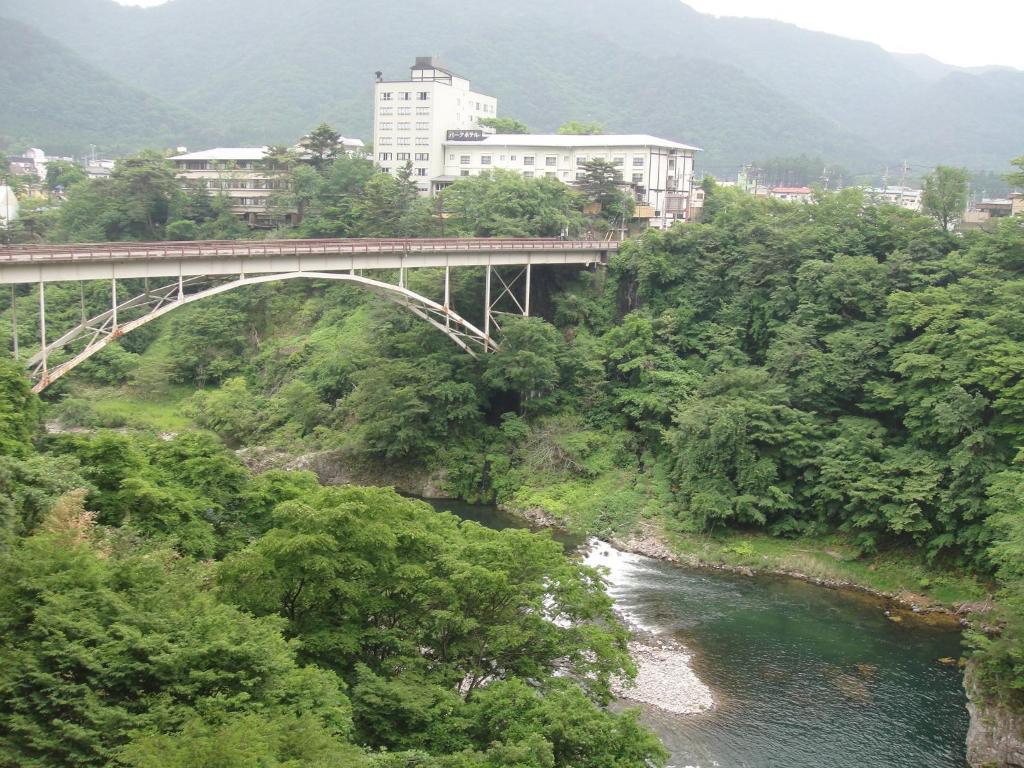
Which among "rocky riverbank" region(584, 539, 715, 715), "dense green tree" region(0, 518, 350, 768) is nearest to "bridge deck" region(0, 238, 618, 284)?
"dense green tree" region(0, 518, 350, 768)

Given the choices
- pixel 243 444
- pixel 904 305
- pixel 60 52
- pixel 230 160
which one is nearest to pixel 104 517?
pixel 243 444

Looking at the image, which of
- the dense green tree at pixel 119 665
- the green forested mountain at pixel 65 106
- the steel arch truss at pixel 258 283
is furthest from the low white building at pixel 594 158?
the green forested mountain at pixel 65 106

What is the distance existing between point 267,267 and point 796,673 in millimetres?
18749

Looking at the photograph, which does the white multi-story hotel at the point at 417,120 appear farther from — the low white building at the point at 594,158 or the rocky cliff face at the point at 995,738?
the rocky cliff face at the point at 995,738

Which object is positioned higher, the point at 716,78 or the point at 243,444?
the point at 716,78

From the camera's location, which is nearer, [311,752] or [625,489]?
[311,752]

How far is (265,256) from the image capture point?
28062 millimetres

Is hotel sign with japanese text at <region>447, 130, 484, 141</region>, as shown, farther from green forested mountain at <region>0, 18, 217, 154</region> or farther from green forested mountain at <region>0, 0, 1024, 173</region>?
green forested mountain at <region>0, 0, 1024, 173</region>

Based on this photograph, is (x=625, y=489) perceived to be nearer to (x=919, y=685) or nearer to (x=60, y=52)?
(x=919, y=685)

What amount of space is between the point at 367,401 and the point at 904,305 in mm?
18007

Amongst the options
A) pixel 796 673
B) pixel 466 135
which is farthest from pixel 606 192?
pixel 796 673

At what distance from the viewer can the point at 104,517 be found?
56.5 ft

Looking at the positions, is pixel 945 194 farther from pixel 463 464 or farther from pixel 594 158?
pixel 463 464

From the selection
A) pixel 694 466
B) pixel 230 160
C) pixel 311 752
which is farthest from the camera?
pixel 230 160
